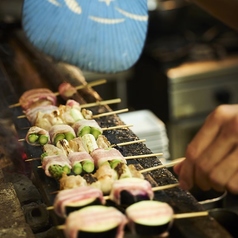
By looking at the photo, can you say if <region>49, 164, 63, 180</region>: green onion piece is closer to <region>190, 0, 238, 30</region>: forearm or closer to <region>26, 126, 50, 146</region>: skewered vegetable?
<region>26, 126, 50, 146</region>: skewered vegetable

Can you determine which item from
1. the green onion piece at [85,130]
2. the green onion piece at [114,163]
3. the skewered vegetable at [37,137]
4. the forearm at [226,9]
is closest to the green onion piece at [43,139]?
the skewered vegetable at [37,137]

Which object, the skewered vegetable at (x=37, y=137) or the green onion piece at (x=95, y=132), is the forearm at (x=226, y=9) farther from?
the skewered vegetable at (x=37, y=137)

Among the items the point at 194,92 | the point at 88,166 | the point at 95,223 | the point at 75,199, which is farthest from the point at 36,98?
the point at 194,92

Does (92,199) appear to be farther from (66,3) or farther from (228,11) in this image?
(228,11)

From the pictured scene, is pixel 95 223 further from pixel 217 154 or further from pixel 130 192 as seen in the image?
pixel 217 154

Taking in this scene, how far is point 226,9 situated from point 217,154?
Answer: 1185 millimetres

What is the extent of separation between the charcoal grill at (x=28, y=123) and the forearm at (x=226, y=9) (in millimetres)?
774

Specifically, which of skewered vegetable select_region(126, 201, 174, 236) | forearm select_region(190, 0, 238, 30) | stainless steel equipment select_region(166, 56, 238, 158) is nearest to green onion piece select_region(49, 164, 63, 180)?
skewered vegetable select_region(126, 201, 174, 236)

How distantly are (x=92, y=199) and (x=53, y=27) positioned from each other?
0.86 meters

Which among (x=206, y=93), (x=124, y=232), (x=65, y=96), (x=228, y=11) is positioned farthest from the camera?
(x=206, y=93)

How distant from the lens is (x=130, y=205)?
2.24m

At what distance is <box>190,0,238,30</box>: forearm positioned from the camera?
296 cm

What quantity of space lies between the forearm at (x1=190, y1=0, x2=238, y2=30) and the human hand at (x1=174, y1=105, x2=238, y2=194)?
0.99 m

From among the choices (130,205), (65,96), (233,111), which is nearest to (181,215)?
(130,205)
